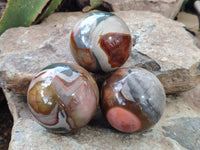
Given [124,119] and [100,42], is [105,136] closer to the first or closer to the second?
[124,119]

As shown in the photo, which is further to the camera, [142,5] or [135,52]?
[142,5]

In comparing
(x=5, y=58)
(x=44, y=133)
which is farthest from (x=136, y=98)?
(x=5, y=58)

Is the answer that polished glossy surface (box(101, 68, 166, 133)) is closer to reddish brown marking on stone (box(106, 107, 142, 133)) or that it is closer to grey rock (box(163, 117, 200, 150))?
reddish brown marking on stone (box(106, 107, 142, 133))

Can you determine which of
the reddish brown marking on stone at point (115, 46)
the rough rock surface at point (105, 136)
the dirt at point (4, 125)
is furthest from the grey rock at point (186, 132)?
the dirt at point (4, 125)

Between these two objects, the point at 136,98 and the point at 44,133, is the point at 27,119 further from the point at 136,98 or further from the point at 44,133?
the point at 136,98

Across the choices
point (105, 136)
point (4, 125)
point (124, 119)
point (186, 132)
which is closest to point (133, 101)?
point (124, 119)

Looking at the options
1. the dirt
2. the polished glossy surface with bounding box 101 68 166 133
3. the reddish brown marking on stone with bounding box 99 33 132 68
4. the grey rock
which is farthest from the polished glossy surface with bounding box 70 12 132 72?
the dirt

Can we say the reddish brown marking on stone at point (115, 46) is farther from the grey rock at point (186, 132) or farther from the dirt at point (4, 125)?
the dirt at point (4, 125)
